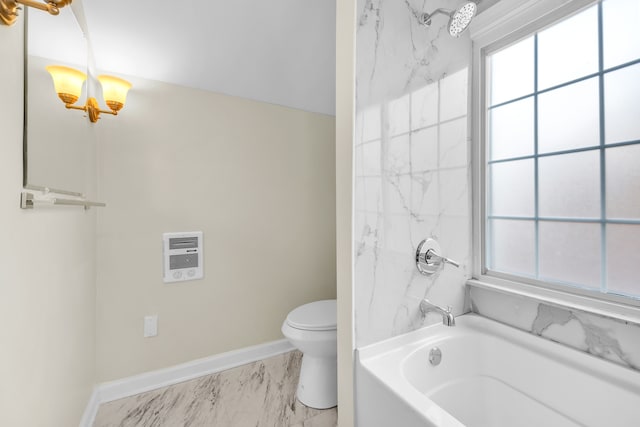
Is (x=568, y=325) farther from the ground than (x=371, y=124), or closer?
closer

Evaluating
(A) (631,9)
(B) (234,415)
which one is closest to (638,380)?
(A) (631,9)

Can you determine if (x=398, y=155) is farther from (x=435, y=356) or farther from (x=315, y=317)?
(x=315, y=317)

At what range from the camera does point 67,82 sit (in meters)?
1.09

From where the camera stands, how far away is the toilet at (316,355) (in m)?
1.61

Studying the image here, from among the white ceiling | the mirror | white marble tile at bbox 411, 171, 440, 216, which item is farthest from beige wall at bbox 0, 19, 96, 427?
white marble tile at bbox 411, 171, 440, 216

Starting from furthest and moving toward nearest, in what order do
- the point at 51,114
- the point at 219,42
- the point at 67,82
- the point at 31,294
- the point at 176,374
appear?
1. the point at 176,374
2. the point at 219,42
3. the point at 67,82
4. the point at 51,114
5. the point at 31,294

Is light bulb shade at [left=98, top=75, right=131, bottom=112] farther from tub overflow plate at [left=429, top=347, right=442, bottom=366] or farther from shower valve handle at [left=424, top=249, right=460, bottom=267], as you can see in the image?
tub overflow plate at [left=429, top=347, right=442, bottom=366]

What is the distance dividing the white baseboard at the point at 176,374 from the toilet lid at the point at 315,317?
62 centimetres

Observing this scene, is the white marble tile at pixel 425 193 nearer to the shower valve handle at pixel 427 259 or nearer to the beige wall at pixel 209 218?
the shower valve handle at pixel 427 259

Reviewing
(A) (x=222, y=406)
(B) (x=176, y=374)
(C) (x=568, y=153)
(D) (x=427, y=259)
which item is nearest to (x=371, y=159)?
(D) (x=427, y=259)

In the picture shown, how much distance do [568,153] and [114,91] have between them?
239 centimetres

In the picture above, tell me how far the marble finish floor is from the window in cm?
144

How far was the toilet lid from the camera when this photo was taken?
5.31ft

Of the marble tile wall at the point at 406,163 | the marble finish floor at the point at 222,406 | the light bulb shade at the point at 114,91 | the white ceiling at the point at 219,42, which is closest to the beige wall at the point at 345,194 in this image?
the marble tile wall at the point at 406,163
